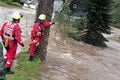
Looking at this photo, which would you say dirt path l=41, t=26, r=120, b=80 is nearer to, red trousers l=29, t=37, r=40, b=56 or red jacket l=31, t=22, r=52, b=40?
red trousers l=29, t=37, r=40, b=56

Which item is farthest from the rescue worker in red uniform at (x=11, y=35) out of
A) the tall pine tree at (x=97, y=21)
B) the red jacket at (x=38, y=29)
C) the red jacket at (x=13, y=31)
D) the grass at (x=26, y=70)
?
the tall pine tree at (x=97, y=21)

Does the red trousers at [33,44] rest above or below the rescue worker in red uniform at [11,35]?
below

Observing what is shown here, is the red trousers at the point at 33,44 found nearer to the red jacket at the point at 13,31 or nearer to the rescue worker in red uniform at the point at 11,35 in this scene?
the rescue worker in red uniform at the point at 11,35

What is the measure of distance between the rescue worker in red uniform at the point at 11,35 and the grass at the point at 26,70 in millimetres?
295

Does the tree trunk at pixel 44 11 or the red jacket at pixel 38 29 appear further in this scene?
the tree trunk at pixel 44 11

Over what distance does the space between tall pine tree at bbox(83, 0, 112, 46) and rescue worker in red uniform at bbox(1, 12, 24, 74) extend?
13267 mm

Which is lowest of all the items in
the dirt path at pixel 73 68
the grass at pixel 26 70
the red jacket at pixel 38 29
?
the dirt path at pixel 73 68

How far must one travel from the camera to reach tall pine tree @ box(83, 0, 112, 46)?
21.8m

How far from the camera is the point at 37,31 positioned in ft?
32.8

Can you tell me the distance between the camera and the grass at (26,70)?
8790 mm

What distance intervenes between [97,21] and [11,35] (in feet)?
→ 46.8

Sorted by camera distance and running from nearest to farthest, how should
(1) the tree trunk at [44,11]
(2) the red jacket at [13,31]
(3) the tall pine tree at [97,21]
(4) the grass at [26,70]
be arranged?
(2) the red jacket at [13,31]
(4) the grass at [26,70]
(1) the tree trunk at [44,11]
(3) the tall pine tree at [97,21]

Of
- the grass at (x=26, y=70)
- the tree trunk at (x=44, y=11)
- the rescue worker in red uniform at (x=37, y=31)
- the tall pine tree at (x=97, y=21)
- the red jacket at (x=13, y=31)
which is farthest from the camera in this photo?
the tall pine tree at (x=97, y=21)

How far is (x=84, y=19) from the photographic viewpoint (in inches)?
868
